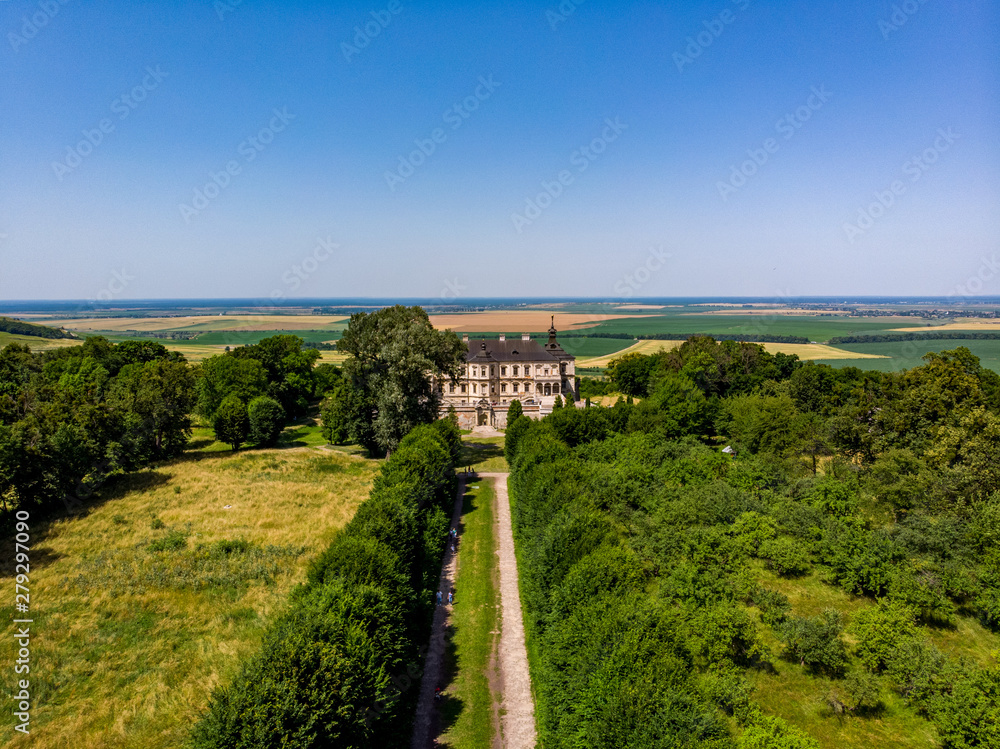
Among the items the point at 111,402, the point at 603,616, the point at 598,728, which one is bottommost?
the point at 598,728

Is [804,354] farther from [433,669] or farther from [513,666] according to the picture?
[433,669]

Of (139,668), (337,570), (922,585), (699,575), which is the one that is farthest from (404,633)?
(922,585)

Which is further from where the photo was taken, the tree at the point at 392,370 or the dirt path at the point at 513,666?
the tree at the point at 392,370

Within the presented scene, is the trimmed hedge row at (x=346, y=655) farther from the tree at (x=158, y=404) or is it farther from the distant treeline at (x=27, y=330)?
the distant treeline at (x=27, y=330)

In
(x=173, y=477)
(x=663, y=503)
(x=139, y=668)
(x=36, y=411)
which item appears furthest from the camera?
(x=173, y=477)

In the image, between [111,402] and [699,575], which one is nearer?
[699,575]

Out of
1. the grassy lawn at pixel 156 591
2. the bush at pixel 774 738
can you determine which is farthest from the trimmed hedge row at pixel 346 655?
the bush at pixel 774 738

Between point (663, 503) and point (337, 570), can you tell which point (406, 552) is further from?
point (663, 503)
